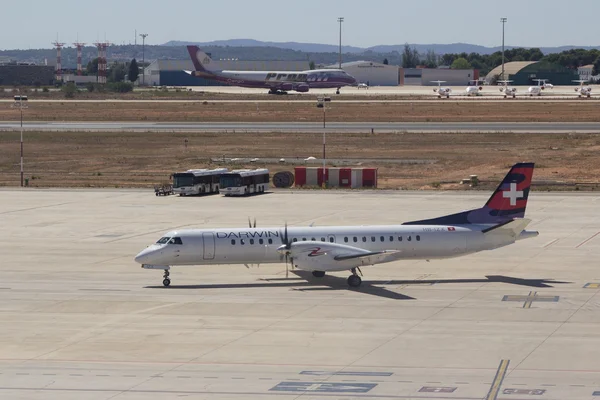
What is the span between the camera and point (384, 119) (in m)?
152

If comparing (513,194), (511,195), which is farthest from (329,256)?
(513,194)

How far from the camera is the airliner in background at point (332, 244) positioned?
153 ft

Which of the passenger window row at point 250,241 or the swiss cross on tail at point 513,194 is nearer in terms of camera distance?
the passenger window row at point 250,241

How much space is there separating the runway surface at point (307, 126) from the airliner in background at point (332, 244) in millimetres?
82119

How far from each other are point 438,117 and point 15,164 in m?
69.1

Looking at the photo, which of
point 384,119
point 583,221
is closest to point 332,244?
point 583,221

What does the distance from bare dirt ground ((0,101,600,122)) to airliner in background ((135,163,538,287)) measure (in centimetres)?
10140

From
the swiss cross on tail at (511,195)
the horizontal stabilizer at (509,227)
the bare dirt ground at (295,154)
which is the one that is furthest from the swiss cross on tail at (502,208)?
the bare dirt ground at (295,154)

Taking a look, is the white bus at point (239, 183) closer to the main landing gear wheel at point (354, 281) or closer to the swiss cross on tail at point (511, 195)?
the swiss cross on tail at point (511, 195)

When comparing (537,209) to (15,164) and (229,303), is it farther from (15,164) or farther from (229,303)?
(15,164)

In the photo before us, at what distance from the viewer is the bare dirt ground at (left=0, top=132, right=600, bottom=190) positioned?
9438 cm

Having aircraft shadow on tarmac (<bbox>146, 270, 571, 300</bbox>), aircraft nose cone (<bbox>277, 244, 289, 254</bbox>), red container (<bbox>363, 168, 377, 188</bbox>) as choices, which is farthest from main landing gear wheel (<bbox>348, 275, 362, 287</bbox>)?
red container (<bbox>363, 168, 377, 188</bbox>)

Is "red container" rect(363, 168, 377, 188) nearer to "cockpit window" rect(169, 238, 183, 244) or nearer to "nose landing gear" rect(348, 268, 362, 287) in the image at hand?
"nose landing gear" rect(348, 268, 362, 287)

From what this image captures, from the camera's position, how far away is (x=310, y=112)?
550ft
